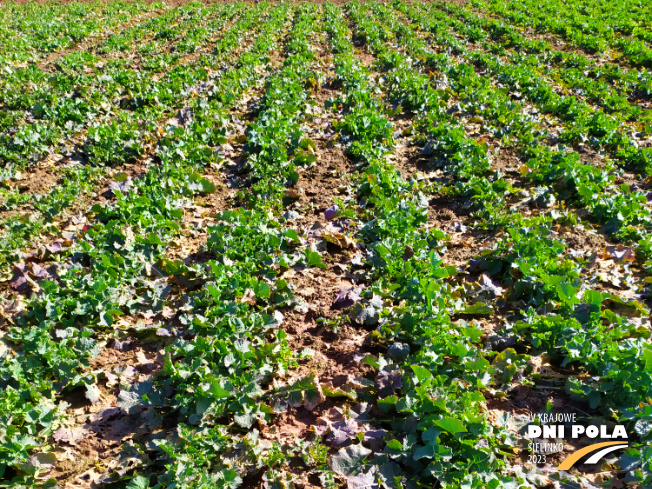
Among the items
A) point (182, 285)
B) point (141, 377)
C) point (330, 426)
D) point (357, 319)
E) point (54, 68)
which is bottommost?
point (330, 426)

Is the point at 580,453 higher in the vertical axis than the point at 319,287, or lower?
lower

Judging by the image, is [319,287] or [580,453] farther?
[319,287]

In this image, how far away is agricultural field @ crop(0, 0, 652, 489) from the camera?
318 cm

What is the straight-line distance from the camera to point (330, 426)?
3.36m

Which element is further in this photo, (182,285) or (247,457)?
(182,285)

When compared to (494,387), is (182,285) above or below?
above

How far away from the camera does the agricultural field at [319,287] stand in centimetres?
318

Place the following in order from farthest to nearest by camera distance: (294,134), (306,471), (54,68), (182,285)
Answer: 1. (54,68)
2. (294,134)
3. (182,285)
4. (306,471)

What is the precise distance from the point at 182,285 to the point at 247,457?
2.36 meters

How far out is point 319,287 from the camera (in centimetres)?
500

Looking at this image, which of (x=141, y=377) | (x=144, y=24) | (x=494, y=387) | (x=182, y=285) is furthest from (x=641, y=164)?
(x=144, y=24)

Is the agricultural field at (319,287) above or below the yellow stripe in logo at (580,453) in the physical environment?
above

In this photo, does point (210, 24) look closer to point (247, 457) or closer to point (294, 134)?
point (294, 134)

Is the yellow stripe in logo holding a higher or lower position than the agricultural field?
lower
